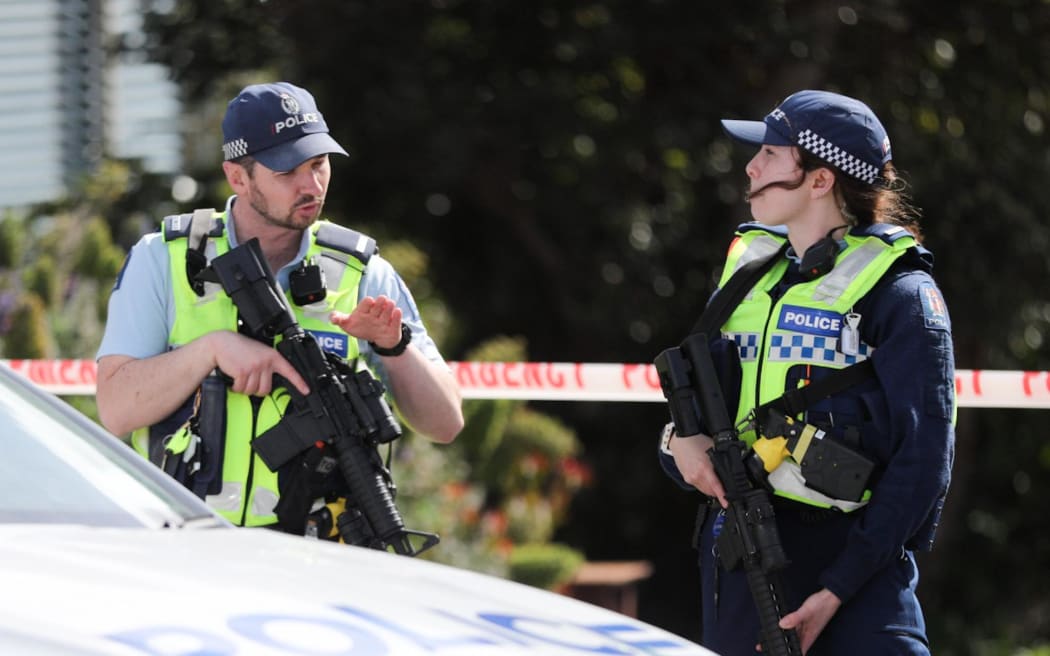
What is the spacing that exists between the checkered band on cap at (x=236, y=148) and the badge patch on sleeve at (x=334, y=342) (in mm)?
467

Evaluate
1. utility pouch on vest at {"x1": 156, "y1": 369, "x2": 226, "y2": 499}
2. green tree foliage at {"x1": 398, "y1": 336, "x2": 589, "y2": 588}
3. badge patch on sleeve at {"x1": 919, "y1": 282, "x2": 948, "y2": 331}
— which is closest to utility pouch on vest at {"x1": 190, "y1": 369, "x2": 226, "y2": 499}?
utility pouch on vest at {"x1": 156, "y1": 369, "x2": 226, "y2": 499}

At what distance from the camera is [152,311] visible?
154 inches

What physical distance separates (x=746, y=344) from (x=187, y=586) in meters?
1.85

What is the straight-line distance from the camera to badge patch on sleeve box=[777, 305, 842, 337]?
12.0 feet

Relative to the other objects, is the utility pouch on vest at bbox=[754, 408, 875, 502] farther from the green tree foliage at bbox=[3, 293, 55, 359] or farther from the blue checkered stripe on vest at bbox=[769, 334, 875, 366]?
the green tree foliage at bbox=[3, 293, 55, 359]

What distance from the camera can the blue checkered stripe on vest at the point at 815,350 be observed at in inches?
144

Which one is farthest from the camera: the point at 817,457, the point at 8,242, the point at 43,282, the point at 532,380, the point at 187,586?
the point at 8,242

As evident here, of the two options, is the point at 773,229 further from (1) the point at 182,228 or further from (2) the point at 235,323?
(1) the point at 182,228

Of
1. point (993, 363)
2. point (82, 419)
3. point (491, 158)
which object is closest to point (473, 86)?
point (491, 158)

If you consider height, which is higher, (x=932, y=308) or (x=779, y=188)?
(x=779, y=188)

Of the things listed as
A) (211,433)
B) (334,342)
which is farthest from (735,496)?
(211,433)

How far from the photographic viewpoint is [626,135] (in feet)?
36.5

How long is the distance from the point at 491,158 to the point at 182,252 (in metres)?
7.38

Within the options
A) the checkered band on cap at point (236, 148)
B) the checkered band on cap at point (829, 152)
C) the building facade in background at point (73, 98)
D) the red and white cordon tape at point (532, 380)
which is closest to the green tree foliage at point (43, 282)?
the red and white cordon tape at point (532, 380)
